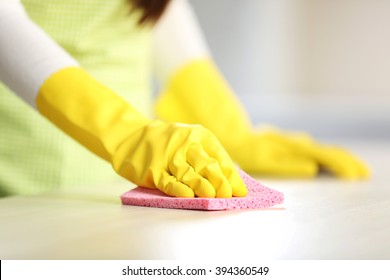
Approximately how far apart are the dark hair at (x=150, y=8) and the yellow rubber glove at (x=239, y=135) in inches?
8.6

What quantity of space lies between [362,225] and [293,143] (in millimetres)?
619

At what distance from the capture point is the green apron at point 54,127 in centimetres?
130

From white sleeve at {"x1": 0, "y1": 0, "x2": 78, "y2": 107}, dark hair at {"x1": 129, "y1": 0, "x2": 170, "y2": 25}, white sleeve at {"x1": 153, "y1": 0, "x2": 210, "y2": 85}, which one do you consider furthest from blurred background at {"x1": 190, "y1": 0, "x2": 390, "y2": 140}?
white sleeve at {"x1": 0, "y1": 0, "x2": 78, "y2": 107}

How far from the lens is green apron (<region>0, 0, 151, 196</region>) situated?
130cm

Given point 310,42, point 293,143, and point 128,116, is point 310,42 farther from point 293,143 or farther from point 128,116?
point 128,116

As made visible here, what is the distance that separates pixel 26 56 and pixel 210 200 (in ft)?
0.98

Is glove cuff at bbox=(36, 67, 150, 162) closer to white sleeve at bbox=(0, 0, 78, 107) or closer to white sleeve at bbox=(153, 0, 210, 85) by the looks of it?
white sleeve at bbox=(0, 0, 78, 107)

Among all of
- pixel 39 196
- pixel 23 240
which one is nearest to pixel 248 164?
pixel 39 196

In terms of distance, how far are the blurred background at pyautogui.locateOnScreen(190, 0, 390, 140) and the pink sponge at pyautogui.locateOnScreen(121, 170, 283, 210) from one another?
241 cm

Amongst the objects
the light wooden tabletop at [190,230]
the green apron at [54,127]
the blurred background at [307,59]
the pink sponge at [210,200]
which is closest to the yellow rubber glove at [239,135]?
the green apron at [54,127]

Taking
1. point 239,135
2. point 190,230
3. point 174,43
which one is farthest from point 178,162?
point 174,43

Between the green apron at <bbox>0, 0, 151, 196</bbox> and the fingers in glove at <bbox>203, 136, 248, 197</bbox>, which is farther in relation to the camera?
the green apron at <bbox>0, 0, 151, 196</bbox>

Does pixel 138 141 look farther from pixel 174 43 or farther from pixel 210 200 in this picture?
pixel 174 43

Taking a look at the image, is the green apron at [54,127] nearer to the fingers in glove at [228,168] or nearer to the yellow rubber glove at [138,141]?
the yellow rubber glove at [138,141]
